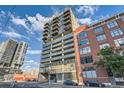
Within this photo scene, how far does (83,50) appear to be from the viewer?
1468 inches

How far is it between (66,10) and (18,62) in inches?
2361

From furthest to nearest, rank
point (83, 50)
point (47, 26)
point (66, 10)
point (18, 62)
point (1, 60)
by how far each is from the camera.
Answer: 1. point (18, 62)
2. point (1, 60)
3. point (47, 26)
4. point (66, 10)
5. point (83, 50)

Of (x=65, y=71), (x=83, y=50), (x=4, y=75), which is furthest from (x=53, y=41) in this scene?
(x=4, y=75)

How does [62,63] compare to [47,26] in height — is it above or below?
below

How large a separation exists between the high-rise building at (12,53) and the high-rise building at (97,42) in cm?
6873

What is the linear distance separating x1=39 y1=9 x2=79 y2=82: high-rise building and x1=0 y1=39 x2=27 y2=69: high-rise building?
144 ft

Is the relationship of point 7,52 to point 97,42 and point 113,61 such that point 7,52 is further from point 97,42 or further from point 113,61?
point 113,61

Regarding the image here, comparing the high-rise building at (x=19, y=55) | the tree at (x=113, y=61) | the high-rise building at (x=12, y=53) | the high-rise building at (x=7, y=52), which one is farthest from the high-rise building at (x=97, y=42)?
the high-rise building at (x=19, y=55)

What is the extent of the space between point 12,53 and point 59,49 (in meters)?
60.4

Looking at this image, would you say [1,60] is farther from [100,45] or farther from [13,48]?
[100,45]

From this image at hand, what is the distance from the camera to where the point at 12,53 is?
98.4 meters

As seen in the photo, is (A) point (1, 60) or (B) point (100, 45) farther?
(A) point (1, 60)

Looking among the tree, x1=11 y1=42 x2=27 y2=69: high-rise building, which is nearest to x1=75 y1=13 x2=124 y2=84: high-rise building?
the tree

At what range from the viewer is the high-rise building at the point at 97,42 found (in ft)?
101
